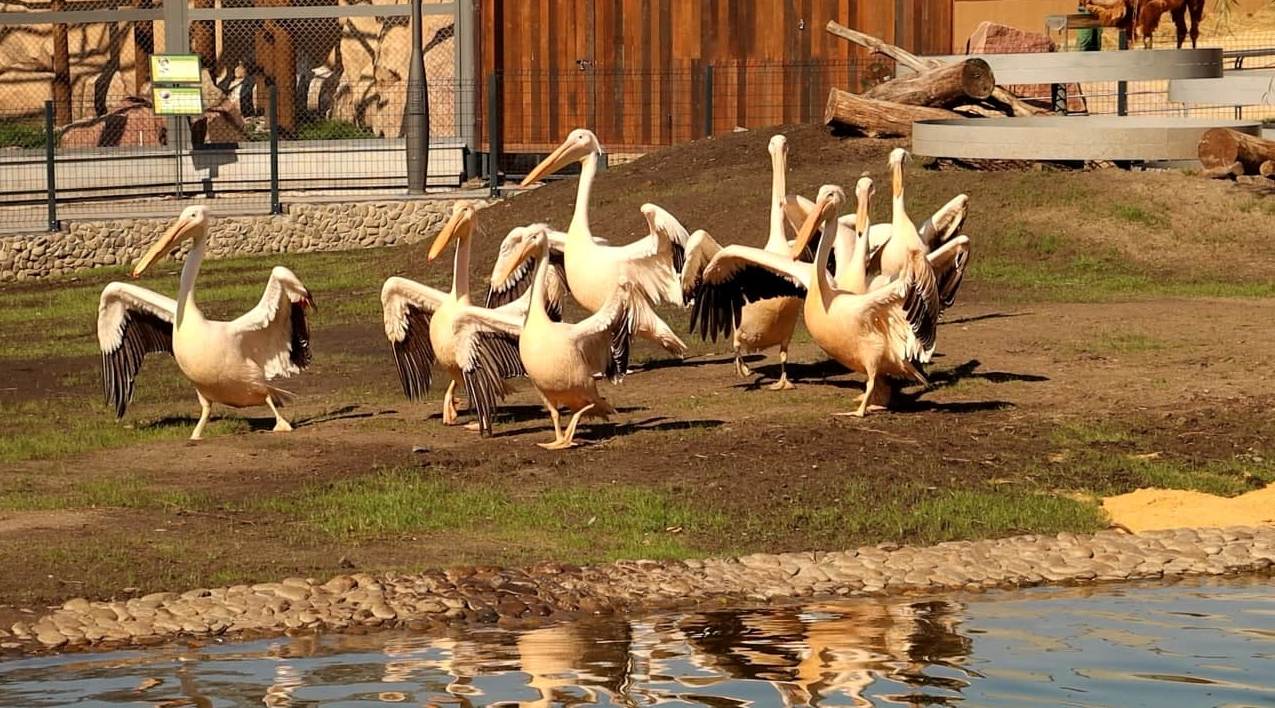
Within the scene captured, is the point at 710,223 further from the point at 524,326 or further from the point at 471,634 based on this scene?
the point at 471,634

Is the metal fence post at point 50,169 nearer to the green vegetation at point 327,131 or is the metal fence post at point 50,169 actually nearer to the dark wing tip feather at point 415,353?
the green vegetation at point 327,131

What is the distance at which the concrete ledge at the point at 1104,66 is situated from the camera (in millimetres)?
25156

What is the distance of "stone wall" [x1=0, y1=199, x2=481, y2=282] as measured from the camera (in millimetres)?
24734

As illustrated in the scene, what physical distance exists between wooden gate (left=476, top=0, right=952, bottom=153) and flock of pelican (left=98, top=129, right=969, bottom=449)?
535 inches

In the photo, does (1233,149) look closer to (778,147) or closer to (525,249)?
(778,147)

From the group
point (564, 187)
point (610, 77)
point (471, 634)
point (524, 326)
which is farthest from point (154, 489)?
point (610, 77)

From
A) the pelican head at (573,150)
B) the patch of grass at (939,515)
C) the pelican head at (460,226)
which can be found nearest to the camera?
the patch of grass at (939,515)

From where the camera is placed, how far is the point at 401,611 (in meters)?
9.30

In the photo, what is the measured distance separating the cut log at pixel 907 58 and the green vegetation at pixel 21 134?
1070cm

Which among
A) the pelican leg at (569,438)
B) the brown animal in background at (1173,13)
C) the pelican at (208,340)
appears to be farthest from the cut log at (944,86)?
the pelican leg at (569,438)

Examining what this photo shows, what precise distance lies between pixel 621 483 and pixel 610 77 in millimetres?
18080

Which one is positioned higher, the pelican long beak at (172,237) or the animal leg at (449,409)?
the pelican long beak at (172,237)

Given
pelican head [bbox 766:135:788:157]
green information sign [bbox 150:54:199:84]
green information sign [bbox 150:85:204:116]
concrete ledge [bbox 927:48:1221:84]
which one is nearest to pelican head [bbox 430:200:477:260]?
pelican head [bbox 766:135:788:157]

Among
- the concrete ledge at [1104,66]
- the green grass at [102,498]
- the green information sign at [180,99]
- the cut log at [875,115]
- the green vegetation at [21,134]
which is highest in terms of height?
the concrete ledge at [1104,66]
